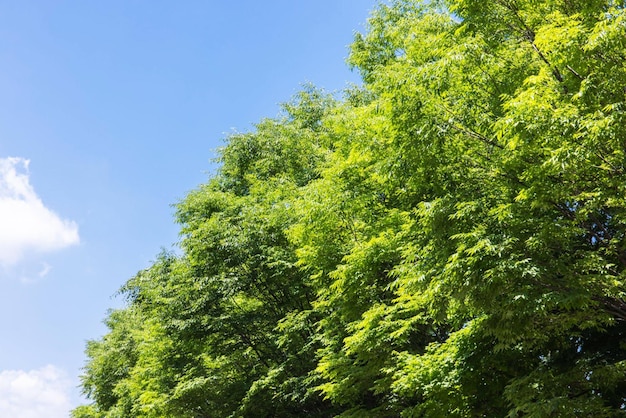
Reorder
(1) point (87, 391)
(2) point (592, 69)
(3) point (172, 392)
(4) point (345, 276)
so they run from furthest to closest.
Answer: (1) point (87, 391) → (3) point (172, 392) → (4) point (345, 276) → (2) point (592, 69)

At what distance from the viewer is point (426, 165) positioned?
884 cm

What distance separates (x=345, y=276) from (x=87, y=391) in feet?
107

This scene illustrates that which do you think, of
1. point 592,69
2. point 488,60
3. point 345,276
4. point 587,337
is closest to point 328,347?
point 345,276

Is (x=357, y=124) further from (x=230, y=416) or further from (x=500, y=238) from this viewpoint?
(x=230, y=416)

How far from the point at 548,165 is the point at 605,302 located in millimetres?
2709

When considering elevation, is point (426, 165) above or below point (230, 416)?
above

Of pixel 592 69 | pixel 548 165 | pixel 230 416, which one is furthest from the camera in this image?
pixel 230 416

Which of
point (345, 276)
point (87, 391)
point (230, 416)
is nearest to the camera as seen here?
point (345, 276)

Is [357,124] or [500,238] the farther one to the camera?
[357,124]

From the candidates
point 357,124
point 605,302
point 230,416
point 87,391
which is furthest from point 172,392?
point 87,391

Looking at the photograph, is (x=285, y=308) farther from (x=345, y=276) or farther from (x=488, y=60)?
(x=488, y=60)

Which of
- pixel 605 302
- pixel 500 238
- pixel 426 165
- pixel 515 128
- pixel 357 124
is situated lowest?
pixel 605 302

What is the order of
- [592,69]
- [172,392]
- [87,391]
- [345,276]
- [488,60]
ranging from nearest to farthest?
[592,69] → [488,60] → [345,276] → [172,392] → [87,391]

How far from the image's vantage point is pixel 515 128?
6.67 meters
